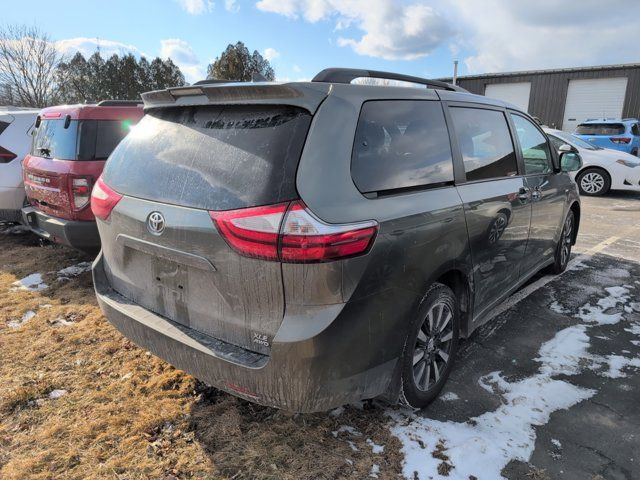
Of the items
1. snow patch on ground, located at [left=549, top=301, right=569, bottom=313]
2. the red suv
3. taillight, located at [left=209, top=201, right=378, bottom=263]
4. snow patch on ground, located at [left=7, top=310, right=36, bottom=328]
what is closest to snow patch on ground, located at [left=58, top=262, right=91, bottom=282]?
the red suv

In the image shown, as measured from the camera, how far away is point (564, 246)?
16.7 feet

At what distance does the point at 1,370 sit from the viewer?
120 inches

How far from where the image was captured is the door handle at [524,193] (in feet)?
11.4

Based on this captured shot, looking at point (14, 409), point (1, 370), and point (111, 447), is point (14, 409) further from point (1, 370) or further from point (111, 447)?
point (111, 447)

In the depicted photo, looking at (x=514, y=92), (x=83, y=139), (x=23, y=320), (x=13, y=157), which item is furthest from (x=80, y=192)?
(x=514, y=92)

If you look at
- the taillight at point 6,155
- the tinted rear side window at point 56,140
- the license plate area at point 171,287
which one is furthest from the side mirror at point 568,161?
the taillight at point 6,155

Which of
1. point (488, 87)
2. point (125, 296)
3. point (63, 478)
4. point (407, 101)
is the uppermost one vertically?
point (488, 87)

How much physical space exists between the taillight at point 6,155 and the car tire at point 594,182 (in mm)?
11884

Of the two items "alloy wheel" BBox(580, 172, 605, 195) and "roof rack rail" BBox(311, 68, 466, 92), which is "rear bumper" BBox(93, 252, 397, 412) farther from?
"alloy wheel" BBox(580, 172, 605, 195)

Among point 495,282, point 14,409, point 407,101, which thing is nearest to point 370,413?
point 495,282

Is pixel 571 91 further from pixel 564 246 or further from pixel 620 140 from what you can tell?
pixel 564 246

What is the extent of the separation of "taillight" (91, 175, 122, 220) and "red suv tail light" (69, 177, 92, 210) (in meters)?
1.93

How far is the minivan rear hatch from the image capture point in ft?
6.38

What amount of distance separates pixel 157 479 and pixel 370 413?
Answer: 1187mm
